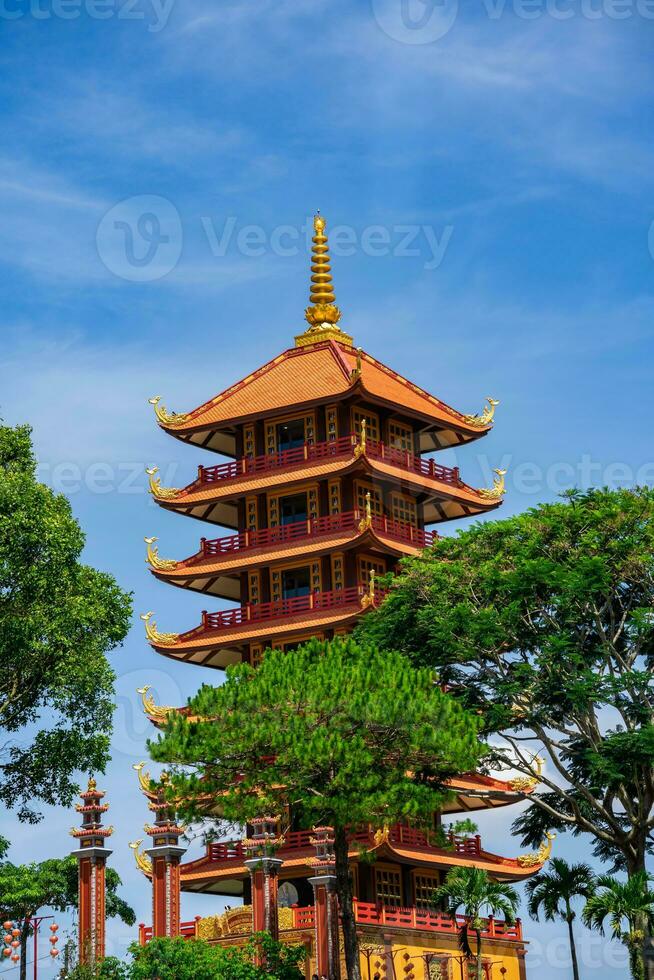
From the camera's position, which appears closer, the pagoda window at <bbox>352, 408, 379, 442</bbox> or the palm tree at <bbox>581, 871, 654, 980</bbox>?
the palm tree at <bbox>581, 871, 654, 980</bbox>

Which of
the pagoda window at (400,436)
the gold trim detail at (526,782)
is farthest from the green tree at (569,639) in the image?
the pagoda window at (400,436)

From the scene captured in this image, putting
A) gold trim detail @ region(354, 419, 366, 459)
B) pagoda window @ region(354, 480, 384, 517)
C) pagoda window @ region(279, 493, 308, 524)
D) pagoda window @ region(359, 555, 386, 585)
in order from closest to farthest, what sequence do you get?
gold trim detail @ region(354, 419, 366, 459)
pagoda window @ region(359, 555, 386, 585)
pagoda window @ region(354, 480, 384, 517)
pagoda window @ region(279, 493, 308, 524)

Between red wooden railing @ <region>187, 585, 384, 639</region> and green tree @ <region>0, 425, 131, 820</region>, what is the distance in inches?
241

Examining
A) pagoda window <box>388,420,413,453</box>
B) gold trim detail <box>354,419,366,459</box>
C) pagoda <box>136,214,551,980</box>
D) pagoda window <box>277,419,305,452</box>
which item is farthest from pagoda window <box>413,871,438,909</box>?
pagoda window <box>277,419,305,452</box>

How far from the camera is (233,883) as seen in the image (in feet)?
199

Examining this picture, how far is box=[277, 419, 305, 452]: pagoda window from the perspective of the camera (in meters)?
64.2

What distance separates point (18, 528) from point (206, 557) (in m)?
11.4

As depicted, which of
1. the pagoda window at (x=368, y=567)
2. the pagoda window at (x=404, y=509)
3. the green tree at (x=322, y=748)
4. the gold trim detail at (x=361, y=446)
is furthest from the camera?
the pagoda window at (x=404, y=509)

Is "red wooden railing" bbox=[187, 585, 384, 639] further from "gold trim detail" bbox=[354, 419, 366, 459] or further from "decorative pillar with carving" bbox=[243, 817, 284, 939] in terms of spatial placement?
"decorative pillar with carving" bbox=[243, 817, 284, 939]

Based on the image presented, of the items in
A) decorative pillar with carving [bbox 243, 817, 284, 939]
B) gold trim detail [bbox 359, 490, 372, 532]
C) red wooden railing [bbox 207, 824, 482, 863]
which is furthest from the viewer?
gold trim detail [bbox 359, 490, 372, 532]

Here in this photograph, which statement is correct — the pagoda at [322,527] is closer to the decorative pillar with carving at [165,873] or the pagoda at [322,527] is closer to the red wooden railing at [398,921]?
the red wooden railing at [398,921]

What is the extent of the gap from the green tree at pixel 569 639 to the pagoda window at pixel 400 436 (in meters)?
11.5

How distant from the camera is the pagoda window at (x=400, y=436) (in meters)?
64.8

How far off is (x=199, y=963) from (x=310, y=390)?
23.1 meters
